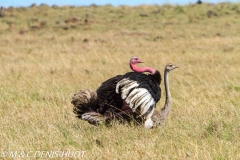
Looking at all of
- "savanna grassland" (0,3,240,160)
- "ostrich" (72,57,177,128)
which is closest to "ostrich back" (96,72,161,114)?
"ostrich" (72,57,177,128)

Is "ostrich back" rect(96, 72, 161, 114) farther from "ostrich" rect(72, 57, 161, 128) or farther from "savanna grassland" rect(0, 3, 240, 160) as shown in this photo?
"savanna grassland" rect(0, 3, 240, 160)

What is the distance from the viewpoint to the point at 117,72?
15266mm

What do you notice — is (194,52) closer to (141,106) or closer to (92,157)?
(141,106)

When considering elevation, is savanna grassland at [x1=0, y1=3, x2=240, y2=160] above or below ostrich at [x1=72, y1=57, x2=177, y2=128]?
below

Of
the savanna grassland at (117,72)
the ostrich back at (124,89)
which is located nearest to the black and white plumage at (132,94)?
the ostrich back at (124,89)

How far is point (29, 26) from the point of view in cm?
2838

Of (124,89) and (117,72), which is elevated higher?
(124,89)

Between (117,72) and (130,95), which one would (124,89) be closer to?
(130,95)

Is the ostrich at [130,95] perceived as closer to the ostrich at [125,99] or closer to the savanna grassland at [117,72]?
the ostrich at [125,99]

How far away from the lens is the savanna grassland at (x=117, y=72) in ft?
21.5

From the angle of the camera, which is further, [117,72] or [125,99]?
[117,72]

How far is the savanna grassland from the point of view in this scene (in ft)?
21.5

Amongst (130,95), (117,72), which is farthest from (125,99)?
(117,72)

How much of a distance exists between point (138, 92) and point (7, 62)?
11.1 meters
